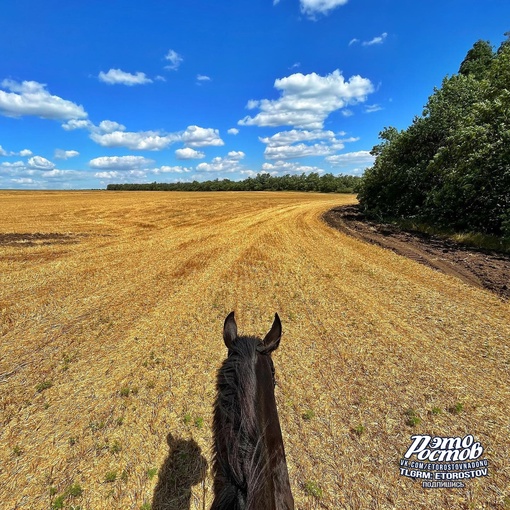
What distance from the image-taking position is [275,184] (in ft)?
315

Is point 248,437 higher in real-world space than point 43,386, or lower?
higher

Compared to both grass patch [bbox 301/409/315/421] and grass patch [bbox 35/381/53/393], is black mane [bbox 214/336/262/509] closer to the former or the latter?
grass patch [bbox 301/409/315/421]

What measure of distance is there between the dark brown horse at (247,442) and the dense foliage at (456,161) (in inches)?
459

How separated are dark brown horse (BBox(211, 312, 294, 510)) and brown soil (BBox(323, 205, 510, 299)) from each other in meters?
7.45

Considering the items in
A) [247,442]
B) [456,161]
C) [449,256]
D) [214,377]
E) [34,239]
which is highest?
[456,161]

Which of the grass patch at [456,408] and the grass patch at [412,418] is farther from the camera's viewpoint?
the grass patch at [456,408]

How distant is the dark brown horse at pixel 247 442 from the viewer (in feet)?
4.09

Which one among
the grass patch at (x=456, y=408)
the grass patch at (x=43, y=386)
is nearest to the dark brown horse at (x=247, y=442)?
the grass patch at (x=456, y=408)

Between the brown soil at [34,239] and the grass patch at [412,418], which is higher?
the brown soil at [34,239]

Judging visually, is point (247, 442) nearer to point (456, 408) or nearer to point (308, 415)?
point (308, 415)

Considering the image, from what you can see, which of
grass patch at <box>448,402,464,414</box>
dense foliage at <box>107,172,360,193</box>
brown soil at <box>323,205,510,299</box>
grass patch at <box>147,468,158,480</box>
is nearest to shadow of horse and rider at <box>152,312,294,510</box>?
grass patch at <box>147,468,158,480</box>

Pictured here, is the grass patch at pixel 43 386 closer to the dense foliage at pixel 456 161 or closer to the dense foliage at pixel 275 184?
the dense foliage at pixel 456 161

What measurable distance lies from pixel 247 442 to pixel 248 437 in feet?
0.07

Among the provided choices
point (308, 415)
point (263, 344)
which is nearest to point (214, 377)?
point (308, 415)
